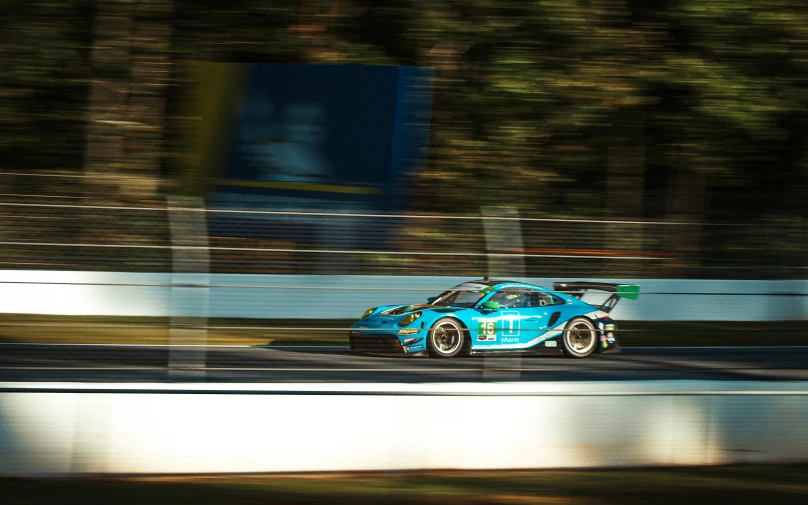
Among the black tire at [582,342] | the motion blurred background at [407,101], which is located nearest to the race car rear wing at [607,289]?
the black tire at [582,342]

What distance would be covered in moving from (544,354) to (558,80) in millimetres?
13881

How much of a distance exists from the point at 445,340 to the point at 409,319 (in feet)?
1.40

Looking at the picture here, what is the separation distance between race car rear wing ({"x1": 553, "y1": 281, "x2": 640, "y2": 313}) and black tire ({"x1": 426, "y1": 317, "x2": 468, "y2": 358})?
32.4 inches

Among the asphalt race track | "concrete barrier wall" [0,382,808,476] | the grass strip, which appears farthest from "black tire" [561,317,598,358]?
the grass strip

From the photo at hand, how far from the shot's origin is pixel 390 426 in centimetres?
609

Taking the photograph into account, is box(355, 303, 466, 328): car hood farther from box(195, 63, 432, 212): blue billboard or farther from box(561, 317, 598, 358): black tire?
box(195, 63, 432, 212): blue billboard

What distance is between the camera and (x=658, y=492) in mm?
5703

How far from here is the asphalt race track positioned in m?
6.12

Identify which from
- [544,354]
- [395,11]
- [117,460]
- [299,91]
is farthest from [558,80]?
[117,460]

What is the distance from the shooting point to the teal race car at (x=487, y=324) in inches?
263

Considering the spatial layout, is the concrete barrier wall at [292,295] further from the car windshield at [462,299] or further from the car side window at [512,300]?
the car side window at [512,300]

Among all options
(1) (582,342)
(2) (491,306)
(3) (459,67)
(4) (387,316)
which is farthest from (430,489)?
(3) (459,67)

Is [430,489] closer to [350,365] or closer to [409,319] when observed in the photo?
[350,365]

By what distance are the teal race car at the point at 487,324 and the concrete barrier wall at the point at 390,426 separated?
493 millimetres
